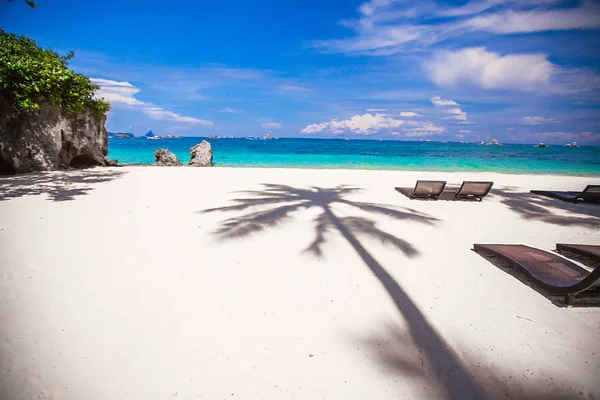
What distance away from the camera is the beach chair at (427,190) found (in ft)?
30.7

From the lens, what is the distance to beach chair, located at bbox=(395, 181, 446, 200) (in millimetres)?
9344

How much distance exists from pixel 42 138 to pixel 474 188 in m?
18.6

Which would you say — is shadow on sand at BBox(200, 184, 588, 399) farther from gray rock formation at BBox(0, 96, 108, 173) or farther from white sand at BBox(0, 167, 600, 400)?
gray rock formation at BBox(0, 96, 108, 173)

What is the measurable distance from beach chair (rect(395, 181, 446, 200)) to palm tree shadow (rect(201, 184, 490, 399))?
66.6 inches

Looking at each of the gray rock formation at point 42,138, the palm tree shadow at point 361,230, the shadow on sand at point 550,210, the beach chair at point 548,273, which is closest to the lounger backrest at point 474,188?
the shadow on sand at point 550,210

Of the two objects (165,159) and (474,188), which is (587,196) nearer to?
(474,188)

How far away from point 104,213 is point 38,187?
519 centimetres

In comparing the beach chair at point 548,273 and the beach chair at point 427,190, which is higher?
the beach chair at point 427,190

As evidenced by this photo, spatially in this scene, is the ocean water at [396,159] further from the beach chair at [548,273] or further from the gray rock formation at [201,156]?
the beach chair at [548,273]

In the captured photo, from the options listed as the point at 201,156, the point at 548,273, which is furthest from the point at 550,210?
the point at 201,156

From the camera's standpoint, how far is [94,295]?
3541 mm

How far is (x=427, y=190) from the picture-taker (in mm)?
9570

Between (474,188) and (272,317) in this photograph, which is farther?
(474,188)

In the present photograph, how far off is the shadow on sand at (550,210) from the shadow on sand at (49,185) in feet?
46.6
